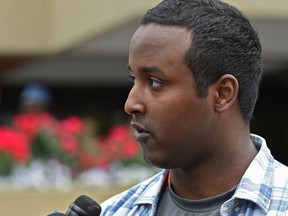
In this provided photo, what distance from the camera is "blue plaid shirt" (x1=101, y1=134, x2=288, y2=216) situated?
2.54m

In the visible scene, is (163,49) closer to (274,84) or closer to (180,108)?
(180,108)

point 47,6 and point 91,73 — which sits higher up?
point 47,6

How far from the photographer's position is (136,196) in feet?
9.36

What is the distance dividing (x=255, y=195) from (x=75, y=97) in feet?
61.8

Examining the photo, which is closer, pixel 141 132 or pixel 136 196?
pixel 141 132

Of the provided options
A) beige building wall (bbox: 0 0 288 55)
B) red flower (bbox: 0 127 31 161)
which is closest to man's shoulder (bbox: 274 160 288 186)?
red flower (bbox: 0 127 31 161)

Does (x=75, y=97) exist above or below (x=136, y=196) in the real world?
below

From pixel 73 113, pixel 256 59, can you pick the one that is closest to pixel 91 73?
pixel 73 113

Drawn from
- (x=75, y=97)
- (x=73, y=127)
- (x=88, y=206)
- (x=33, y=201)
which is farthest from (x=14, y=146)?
(x=75, y=97)

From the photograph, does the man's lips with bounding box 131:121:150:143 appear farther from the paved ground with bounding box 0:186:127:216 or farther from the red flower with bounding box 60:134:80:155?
the red flower with bounding box 60:134:80:155

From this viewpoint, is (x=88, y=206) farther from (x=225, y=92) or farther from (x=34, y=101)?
(x=34, y=101)

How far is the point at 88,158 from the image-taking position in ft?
27.2

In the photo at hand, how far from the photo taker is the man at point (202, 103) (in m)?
2.59

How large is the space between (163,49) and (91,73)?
57.8ft
